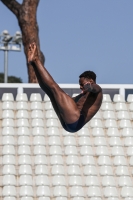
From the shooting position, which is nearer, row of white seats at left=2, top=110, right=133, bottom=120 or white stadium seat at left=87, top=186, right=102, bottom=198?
white stadium seat at left=87, top=186, right=102, bottom=198

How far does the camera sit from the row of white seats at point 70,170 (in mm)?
13239

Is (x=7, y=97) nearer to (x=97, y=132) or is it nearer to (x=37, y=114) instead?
(x=37, y=114)

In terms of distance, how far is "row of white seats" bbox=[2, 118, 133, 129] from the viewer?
1435 cm

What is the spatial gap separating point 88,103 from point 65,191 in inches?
247

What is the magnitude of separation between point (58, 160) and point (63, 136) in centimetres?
83

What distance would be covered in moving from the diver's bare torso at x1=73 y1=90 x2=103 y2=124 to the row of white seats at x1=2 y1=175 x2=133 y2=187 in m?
6.39

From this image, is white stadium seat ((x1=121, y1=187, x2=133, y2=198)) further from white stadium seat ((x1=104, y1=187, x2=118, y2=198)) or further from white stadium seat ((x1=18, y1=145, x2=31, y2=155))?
white stadium seat ((x1=18, y1=145, x2=31, y2=155))

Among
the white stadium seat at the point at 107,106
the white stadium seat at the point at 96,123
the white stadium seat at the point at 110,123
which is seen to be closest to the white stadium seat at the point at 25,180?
the white stadium seat at the point at 96,123

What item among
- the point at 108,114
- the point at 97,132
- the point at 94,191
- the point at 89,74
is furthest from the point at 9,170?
the point at 89,74

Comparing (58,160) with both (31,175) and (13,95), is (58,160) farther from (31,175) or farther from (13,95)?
(13,95)

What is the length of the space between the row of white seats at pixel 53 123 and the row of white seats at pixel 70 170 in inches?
46.5

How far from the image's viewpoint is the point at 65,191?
506 inches

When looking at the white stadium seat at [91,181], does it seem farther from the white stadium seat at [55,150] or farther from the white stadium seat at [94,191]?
the white stadium seat at [55,150]

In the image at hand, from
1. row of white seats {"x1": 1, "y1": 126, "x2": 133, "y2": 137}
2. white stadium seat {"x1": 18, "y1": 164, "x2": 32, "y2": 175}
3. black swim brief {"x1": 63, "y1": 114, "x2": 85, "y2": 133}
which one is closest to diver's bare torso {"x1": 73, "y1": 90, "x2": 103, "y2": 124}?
black swim brief {"x1": 63, "y1": 114, "x2": 85, "y2": 133}
